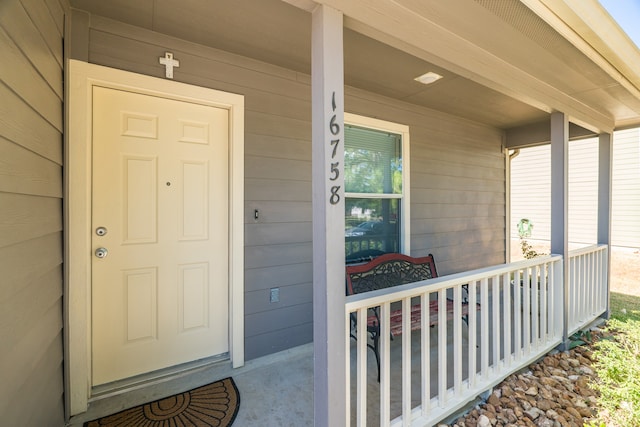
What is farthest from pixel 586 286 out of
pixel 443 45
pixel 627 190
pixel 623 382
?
pixel 627 190

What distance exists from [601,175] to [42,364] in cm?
522

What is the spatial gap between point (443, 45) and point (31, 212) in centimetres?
223

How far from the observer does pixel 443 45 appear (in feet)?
5.55

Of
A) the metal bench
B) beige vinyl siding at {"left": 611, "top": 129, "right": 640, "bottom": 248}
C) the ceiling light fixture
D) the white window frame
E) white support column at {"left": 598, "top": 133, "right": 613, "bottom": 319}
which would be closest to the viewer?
the metal bench

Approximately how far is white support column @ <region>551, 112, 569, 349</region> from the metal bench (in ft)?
2.95

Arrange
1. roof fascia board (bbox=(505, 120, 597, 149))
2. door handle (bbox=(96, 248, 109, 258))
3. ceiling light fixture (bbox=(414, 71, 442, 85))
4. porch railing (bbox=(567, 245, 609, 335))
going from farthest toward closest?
1. roof fascia board (bbox=(505, 120, 597, 149))
2. porch railing (bbox=(567, 245, 609, 335))
3. ceiling light fixture (bbox=(414, 71, 442, 85))
4. door handle (bbox=(96, 248, 109, 258))

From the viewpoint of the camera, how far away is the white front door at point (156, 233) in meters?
1.97

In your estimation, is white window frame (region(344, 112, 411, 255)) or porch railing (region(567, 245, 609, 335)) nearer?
porch railing (region(567, 245, 609, 335))

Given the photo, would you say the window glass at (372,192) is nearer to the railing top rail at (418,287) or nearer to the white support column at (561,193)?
the railing top rail at (418,287)

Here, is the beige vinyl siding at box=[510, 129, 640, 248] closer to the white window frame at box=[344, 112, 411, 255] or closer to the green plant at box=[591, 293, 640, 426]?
the white window frame at box=[344, 112, 411, 255]

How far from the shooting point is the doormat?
1.73 meters

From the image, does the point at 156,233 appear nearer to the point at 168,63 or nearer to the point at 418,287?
the point at 168,63

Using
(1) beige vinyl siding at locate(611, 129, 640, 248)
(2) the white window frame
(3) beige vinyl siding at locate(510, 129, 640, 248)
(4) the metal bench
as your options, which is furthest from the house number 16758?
(1) beige vinyl siding at locate(611, 129, 640, 248)

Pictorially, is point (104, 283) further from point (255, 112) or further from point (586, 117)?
point (586, 117)
